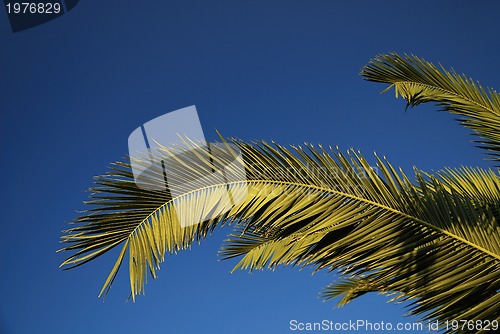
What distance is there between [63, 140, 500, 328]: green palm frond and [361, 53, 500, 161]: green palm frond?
152 cm

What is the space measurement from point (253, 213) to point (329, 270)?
1.74ft

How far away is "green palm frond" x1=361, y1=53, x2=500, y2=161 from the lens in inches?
159

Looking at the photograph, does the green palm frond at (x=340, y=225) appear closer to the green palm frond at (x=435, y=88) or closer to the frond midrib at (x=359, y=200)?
the frond midrib at (x=359, y=200)

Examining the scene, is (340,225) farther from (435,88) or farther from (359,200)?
(435,88)

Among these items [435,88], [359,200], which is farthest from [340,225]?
[435,88]

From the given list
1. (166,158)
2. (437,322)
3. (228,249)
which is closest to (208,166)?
(166,158)

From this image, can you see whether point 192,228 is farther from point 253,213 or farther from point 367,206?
point 367,206

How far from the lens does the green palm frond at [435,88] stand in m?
4.05

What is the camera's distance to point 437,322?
2400 mm

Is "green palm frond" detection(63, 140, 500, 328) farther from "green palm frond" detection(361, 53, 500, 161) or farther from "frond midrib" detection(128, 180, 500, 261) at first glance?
"green palm frond" detection(361, 53, 500, 161)

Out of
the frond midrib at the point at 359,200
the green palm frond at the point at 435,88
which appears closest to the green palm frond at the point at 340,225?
the frond midrib at the point at 359,200

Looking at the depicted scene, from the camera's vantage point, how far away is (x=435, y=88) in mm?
4305

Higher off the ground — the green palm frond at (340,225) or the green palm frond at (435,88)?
the green palm frond at (435,88)

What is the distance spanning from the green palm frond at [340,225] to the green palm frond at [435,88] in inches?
59.8
